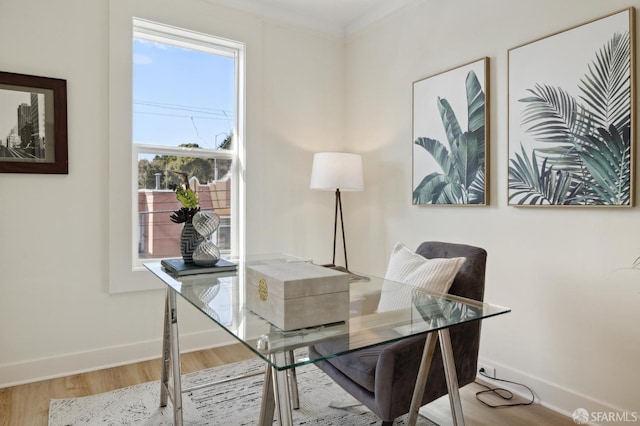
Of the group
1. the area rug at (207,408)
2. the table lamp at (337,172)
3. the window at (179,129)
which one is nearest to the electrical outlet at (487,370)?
the area rug at (207,408)

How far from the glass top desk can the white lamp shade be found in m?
1.33

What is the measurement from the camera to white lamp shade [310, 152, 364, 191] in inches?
123

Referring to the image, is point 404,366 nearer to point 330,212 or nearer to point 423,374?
point 423,374

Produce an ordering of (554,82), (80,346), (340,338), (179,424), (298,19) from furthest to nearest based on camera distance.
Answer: (298,19) → (80,346) → (554,82) → (179,424) → (340,338)

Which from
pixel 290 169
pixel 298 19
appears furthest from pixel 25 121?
pixel 298 19

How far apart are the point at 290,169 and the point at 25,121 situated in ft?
5.96

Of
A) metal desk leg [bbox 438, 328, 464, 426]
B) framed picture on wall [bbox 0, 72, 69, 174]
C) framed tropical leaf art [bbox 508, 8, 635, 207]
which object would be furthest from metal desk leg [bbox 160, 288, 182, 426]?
framed tropical leaf art [bbox 508, 8, 635, 207]

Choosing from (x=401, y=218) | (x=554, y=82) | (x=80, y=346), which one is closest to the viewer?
(x=554, y=82)

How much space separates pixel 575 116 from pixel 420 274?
1170 millimetres

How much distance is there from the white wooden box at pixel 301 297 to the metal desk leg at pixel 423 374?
50 cm

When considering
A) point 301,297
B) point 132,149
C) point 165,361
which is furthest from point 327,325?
point 132,149

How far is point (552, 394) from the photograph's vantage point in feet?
7.19

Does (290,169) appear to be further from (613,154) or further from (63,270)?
(613,154)

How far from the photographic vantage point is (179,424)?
6.20 ft
